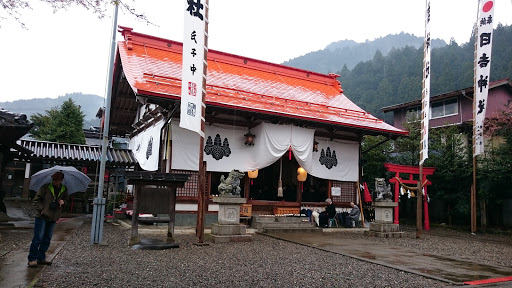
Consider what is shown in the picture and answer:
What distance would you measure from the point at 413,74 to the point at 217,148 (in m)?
39.4

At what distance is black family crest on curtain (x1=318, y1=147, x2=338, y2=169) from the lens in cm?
1486

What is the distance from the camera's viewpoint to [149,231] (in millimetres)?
11094

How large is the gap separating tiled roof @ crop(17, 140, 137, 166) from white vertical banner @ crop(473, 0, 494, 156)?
14576 millimetres

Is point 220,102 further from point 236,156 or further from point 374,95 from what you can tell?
point 374,95

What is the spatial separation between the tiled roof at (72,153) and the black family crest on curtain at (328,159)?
8.33 meters

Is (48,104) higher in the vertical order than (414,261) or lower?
higher

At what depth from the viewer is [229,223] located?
9.87 metres

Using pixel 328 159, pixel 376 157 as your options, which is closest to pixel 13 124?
pixel 328 159

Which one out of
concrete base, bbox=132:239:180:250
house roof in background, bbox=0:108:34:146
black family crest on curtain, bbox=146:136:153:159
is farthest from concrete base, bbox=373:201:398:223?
house roof in background, bbox=0:108:34:146

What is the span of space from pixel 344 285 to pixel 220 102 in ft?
25.8

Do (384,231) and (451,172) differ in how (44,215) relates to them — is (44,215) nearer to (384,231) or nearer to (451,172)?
(384,231)

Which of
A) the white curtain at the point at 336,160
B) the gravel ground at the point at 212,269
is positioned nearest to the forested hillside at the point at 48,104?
the white curtain at the point at 336,160

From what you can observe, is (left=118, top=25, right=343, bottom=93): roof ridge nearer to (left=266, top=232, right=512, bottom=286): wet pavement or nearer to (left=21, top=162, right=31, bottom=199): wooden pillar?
(left=266, top=232, right=512, bottom=286): wet pavement

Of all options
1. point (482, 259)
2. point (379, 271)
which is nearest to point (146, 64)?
point (379, 271)
